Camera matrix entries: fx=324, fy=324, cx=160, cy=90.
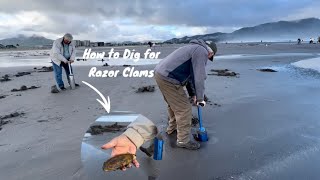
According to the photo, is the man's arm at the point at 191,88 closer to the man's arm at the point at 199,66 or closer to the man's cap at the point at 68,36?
the man's arm at the point at 199,66

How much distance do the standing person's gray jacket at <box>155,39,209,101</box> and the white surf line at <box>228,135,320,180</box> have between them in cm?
140

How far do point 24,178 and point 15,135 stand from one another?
208cm

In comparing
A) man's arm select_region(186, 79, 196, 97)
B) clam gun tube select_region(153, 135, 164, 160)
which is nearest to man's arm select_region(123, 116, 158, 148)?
clam gun tube select_region(153, 135, 164, 160)

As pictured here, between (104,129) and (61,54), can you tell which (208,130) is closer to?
(104,129)

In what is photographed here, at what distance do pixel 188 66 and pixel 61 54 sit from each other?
7.29m

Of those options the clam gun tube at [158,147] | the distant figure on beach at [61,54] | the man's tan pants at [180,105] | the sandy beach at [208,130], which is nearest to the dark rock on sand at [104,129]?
the sandy beach at [208,130]

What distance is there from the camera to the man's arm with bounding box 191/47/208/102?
5070 millimetres

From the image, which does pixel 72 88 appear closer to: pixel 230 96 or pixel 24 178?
pixel 230 96

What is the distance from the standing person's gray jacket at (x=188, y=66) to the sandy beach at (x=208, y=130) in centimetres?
115

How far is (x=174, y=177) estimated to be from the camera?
432cm

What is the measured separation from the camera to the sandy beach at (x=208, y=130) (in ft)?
14.8

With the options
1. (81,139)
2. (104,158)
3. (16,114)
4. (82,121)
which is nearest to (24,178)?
(104,158)

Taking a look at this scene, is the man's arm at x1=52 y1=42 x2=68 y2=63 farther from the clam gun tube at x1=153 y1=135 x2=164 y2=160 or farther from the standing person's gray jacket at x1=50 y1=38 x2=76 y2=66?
the clam gun tube at x1=153 y1=135 x2=164 y2=160

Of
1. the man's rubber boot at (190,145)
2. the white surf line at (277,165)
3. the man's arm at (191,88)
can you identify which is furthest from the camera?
the man's arm at (191,88)
